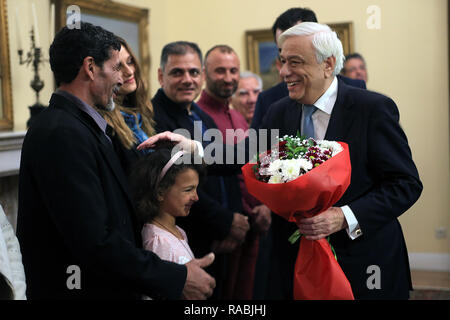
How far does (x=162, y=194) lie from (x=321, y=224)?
0.72 meters

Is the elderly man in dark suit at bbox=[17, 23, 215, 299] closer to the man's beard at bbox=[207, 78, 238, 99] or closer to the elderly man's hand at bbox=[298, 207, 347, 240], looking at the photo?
the elderly man's hand at bbox=[298, 207, 347, 240]

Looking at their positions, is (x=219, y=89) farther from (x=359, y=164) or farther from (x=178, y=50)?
(x=359, y=164)

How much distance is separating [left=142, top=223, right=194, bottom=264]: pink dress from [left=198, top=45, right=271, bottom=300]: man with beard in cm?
137

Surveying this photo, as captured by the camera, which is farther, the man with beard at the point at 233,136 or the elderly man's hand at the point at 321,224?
the man with beard at the point at 233,136

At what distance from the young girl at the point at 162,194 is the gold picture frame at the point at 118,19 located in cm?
207

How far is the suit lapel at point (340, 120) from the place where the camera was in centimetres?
226

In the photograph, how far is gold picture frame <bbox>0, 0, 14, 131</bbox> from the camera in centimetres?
386

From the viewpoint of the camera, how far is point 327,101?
2332mm

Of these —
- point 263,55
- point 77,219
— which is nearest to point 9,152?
point 77,219

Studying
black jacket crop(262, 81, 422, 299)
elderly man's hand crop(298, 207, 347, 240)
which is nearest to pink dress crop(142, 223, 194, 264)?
elderly man's hand crop(298, 207, 347, 240)

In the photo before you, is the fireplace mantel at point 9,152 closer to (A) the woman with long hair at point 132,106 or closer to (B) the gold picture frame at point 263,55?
(A) the woman with long hair at point 132,106

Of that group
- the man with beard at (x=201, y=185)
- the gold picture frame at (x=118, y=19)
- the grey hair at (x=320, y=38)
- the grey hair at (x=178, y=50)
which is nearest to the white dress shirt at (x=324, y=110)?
the grey hair at (x=320, y=38)

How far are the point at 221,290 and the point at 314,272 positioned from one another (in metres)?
1.48

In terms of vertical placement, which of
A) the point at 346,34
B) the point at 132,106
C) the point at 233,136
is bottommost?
the point at 233,136
